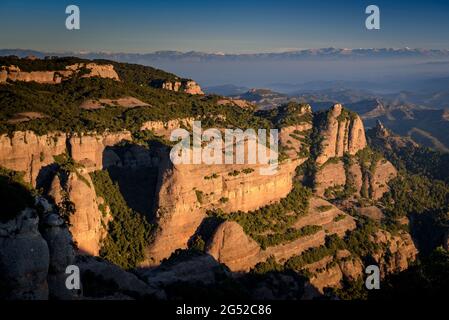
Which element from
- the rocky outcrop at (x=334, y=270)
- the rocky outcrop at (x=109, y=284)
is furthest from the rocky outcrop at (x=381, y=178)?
the rocky outcrop at (x=109, y=284)

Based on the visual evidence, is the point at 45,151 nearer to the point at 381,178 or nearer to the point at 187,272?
the point at 187,272

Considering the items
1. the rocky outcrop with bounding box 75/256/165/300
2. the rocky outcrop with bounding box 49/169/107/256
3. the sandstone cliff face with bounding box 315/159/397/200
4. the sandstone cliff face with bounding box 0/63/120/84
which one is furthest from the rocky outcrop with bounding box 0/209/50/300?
the sandstone cliff face with bounding box 315/159/397/200

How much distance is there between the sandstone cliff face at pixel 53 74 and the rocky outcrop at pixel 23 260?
50.6 metres

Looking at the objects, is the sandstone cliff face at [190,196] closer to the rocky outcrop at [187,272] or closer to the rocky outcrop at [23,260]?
the rocky outcrop at [187,272]

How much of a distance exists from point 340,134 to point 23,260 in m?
78.7

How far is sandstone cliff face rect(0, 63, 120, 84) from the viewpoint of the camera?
72.4m

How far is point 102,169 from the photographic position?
5809 centimetres

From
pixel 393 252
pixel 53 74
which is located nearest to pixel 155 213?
pixel 393 252

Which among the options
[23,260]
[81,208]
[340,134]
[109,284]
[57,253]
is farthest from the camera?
[340,134]

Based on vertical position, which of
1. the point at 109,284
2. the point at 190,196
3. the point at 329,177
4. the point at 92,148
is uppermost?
the point at 92,148

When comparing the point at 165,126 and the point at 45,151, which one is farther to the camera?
the point at 165,126

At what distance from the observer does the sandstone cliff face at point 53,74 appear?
72438mm

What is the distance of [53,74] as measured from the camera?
78.7 m
